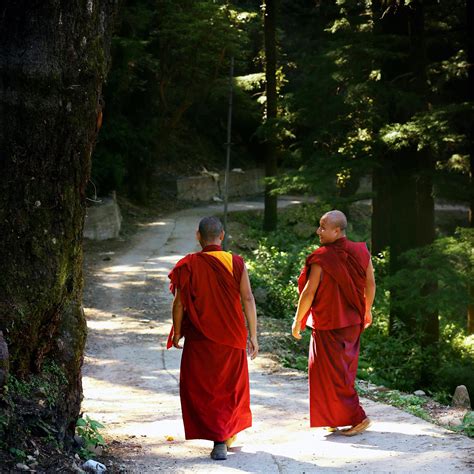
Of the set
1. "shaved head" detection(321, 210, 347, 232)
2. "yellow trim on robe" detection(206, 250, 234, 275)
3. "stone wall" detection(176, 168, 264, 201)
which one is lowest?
"yellow trim on robe" detection(206, 250, 234, 275)

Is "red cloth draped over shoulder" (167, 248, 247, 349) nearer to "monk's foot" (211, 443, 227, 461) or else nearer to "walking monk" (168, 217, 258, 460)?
"walking monk" (168, 217, 258, 460)

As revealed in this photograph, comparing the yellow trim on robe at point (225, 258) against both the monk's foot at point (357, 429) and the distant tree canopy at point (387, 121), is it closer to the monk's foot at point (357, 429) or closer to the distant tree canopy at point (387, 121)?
the monk's foot at point (357, 429)

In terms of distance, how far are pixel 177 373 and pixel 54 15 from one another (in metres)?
6.11

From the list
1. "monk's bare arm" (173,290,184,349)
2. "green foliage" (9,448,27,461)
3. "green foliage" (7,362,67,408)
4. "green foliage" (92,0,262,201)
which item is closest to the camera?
"green foliage" (9,448,27,461)

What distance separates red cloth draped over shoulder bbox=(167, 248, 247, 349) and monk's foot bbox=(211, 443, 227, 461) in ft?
2.61

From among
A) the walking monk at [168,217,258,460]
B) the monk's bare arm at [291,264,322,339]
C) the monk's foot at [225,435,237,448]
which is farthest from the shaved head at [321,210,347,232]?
the monk's foot at [225,435,237,448]

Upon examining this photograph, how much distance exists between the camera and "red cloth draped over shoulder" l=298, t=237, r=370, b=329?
7.42 meters

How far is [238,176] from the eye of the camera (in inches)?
1528

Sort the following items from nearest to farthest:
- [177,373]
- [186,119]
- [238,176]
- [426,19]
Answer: [177,373] < [426,19] < [238,176] < [186,119]

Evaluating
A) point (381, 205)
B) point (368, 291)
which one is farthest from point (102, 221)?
point (368, 291)

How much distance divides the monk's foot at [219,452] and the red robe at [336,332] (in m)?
1.07

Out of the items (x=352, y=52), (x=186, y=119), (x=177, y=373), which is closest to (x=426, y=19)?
(x=352, y=52)

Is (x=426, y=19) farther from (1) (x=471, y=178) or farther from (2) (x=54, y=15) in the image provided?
(2) (x=54, y=15)

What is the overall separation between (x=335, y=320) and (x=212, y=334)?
1.17 m
